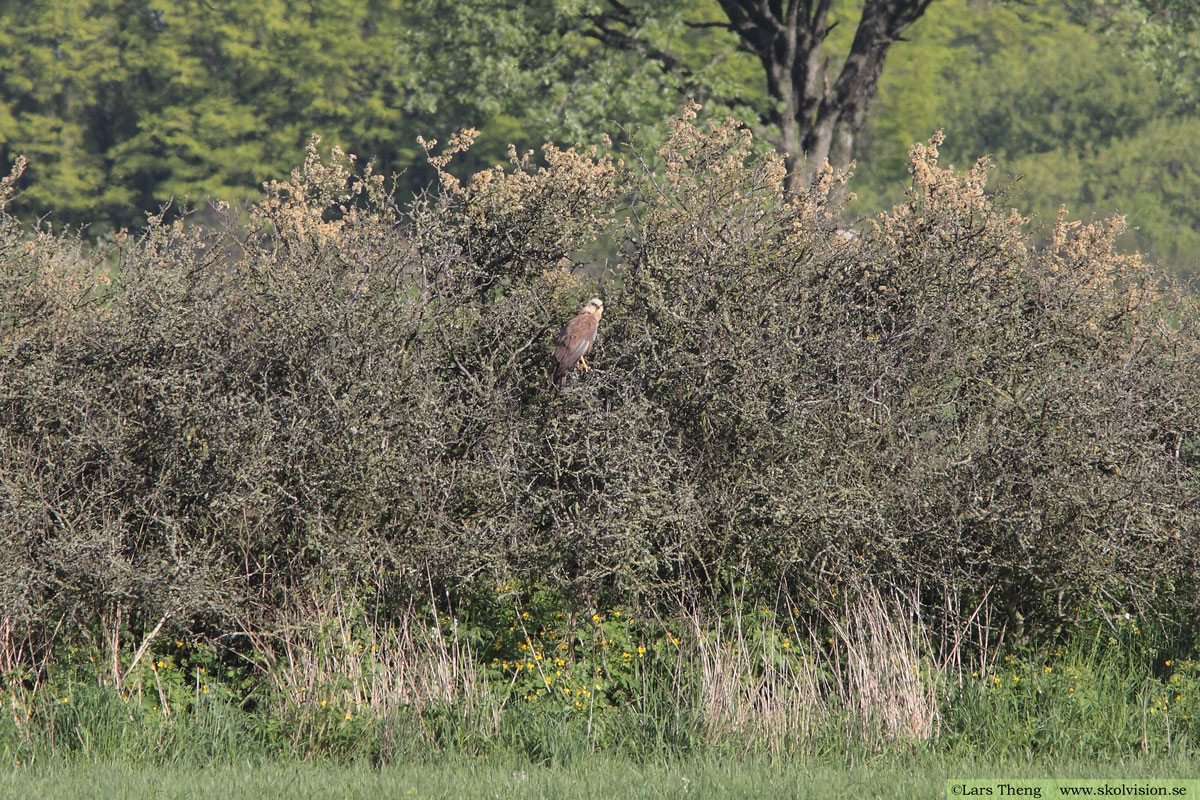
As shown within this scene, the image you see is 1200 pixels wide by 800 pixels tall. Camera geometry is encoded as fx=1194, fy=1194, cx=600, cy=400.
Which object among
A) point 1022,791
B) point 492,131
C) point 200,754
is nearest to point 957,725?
point 1022,791

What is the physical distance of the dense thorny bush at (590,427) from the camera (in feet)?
22.4

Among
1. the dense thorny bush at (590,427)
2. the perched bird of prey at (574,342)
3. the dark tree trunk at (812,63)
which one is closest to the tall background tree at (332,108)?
the dark tree trunk at (812,63)


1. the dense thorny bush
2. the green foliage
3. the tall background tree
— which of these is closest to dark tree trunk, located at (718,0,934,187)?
the tall background tree

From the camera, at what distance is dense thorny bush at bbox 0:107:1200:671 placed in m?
6.84

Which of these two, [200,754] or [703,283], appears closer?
[200,754]

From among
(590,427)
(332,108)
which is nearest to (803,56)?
(590,427)

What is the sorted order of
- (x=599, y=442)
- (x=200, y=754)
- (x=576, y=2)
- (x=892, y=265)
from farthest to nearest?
(x=576, y=2)
(x=892, y=265)
(x=599, y=442)
(x=200, y=754)

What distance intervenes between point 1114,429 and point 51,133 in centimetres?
2935

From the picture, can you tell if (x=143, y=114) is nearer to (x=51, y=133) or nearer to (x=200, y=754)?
(x=51, y=133)

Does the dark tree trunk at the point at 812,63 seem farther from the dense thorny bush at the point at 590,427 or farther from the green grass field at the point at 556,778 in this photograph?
the green grass field at the point at 556,778

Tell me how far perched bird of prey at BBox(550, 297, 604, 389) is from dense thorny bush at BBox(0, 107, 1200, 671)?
153mm

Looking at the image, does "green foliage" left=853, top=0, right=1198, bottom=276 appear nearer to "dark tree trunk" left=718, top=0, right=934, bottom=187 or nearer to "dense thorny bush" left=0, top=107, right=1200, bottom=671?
"dark tree trunk" left=718, top=0, right=934, bottom=187

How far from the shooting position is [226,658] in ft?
24.3

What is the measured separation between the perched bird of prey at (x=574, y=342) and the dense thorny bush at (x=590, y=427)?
0.15m
